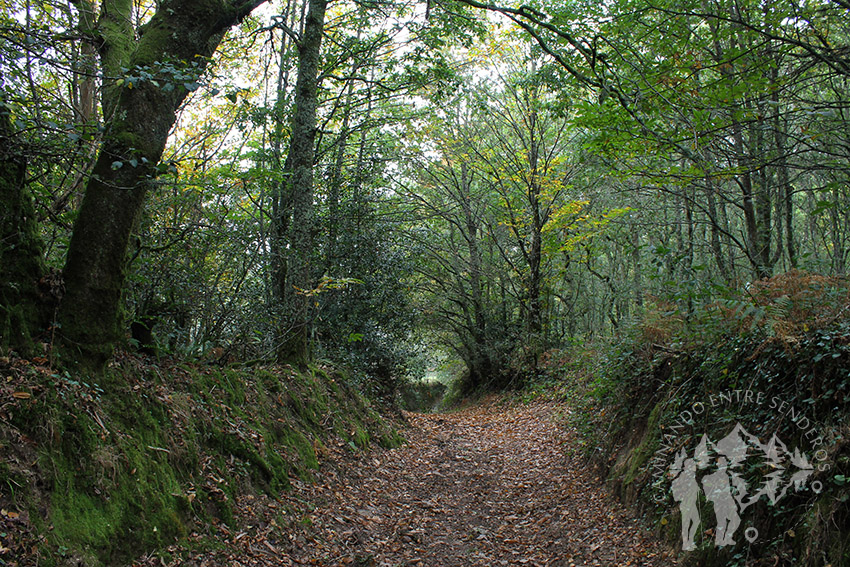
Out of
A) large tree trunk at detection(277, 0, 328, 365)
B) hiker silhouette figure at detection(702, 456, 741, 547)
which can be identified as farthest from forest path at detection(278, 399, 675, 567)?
large tree trunk at detection(277, 0, 328, 365)

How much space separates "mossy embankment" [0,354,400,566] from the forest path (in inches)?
29.5

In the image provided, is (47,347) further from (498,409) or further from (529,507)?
(498,409)

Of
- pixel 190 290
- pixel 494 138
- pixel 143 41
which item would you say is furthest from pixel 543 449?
pixel 494 138

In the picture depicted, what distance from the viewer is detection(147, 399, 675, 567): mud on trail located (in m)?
4.98

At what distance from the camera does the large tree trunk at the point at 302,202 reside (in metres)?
8.50

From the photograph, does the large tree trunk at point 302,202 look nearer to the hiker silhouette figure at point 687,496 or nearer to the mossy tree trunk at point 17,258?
the mossy tree trunk at point 17,258

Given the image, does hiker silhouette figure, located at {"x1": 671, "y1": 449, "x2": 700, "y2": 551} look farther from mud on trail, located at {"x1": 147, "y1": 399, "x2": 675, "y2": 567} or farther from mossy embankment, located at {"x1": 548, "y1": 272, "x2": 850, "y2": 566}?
mud on trail, located at {"x1": 147, "y1": 399, "x2": 675, "y2": 567}

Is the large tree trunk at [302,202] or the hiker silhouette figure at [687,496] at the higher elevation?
the large tree trunk at [302,202]

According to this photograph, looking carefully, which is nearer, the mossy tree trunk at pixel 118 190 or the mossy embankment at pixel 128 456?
the mossy embankment at pixel 128 456

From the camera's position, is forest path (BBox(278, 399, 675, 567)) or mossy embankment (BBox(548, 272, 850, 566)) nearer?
mossy embankment (BBox(548, 272, 850, 566))

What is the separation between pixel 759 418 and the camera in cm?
422

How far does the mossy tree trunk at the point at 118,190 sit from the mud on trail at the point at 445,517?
2.18 metres

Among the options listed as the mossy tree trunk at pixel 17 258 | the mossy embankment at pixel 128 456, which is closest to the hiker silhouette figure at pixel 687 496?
the mossy embankment at pixel 128 456

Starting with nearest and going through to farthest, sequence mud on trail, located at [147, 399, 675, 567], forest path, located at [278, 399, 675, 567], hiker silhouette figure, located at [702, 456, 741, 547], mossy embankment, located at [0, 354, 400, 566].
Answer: mossy embankment, located at [0, 354, 400, 566] → hiker silhouette figure, located at [702, 456, 741, 547] → mud on trail, located at [147, 399, 675, 567] → forest path, located at [278, 399, 675, 567]
